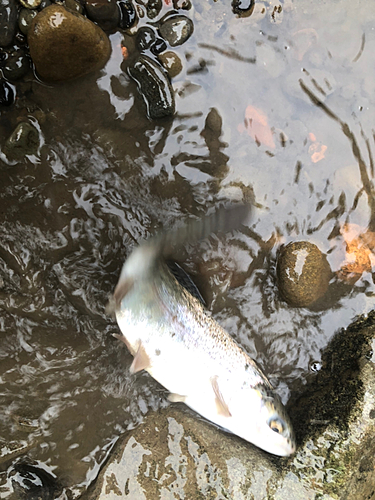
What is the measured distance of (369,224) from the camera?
12.5ft

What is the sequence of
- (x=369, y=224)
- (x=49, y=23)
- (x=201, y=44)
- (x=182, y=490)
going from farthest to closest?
(x=369, y=224) < (x=201, y=44) < (x=182, y=490) < (x=49, y=23)

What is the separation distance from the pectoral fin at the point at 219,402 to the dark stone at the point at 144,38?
10.5 feet

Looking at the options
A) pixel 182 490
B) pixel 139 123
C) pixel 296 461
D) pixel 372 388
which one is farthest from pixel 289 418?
pixel 139 123

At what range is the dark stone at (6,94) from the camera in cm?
328

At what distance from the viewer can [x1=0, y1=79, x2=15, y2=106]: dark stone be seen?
10.7 feet

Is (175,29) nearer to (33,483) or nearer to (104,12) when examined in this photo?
(104,12)

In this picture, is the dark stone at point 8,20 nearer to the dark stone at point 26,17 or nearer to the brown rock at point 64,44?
the dark stone at point 26,17

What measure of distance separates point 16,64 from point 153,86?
1236 mm

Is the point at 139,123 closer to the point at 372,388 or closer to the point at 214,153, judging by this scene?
the point at 214,153

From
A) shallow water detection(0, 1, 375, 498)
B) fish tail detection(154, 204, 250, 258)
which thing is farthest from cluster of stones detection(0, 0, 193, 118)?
fish tail detection(154, 204, 250, 258)

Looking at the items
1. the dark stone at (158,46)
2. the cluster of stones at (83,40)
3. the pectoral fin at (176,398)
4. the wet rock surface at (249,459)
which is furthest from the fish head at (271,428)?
the dark stone at (158,46)

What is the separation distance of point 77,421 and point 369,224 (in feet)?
11.7

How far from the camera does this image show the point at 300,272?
359 centimetres

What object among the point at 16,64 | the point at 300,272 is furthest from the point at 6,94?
the point at 300,272
